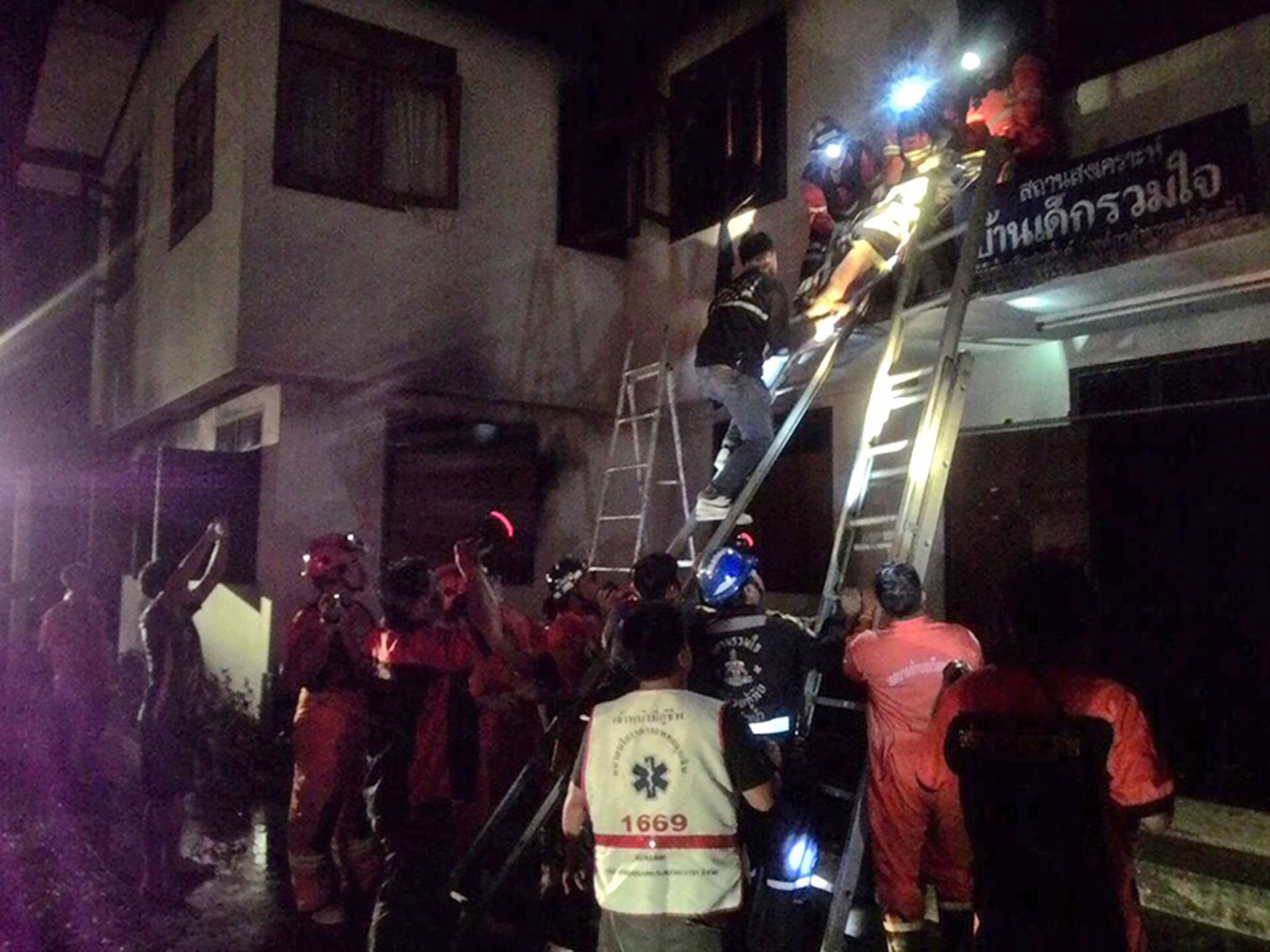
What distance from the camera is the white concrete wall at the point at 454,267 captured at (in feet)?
27.7

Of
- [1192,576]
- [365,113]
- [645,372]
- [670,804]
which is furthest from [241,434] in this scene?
[1192,576]

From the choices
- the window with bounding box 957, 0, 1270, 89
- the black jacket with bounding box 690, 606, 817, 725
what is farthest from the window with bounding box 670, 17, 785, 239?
the black jacket with bounding box 690, 606, 817, 725

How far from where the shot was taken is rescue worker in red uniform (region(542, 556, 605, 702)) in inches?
242

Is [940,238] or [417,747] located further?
[940,238]

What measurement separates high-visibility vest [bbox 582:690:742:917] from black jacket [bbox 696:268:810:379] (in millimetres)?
3251

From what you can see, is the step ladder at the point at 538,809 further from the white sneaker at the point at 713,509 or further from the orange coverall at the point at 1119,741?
the orange coverall at the point at 1119,741

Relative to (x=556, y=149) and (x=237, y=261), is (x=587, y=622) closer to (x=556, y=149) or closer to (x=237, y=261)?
(x=237, y=261)

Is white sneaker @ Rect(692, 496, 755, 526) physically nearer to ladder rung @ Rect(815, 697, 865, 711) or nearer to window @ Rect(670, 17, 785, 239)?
ladder rung @ Rect(815, 697, 865, 711)

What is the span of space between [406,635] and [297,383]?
4708mm

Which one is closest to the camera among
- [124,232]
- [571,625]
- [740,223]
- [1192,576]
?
[1192,576]

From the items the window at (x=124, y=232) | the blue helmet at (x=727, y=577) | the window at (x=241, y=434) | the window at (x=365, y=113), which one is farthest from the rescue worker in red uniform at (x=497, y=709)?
the window at (x=124, y=232)

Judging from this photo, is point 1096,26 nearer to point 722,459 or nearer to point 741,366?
point 741,366

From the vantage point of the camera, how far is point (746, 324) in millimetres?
6047

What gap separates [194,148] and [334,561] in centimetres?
668
